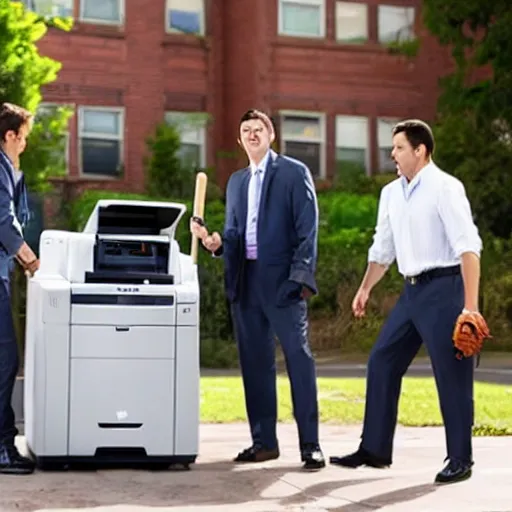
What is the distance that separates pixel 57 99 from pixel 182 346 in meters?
22.2

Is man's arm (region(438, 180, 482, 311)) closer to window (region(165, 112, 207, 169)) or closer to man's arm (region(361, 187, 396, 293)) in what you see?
man's arm (region(361, 187, 396, 293))

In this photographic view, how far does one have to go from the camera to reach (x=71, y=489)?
8.07m

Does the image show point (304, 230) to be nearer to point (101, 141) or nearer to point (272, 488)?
point (272, 488)

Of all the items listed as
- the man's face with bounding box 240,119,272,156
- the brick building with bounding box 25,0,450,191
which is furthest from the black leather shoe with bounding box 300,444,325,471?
the brick building with bounding box 25,0,450,191

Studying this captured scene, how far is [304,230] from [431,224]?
1020 millimetres

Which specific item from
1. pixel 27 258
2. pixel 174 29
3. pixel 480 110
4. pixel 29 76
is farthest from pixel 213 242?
pixel 174 29

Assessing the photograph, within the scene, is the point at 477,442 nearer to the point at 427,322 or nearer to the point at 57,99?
the point at 427,322

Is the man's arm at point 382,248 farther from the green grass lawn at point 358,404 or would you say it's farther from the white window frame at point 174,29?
the white window frame at point 174,29

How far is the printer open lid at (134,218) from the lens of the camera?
9180 millimetres

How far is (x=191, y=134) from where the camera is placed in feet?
105

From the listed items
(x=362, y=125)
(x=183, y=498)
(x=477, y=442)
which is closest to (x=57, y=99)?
(x=362, y=125)

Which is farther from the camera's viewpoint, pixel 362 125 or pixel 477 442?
pixel 362 125

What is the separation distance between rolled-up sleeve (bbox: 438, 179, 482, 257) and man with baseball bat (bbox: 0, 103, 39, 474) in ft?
7.60

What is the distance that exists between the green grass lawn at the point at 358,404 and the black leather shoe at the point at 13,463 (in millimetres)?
3434
